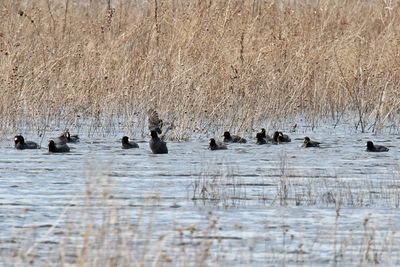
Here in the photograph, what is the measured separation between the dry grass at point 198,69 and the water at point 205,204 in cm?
144

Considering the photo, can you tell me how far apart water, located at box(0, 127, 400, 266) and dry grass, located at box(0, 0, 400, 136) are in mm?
1435

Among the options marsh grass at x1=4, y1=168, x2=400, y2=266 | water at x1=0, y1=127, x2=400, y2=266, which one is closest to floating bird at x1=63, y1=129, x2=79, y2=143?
water at x1=0, y1=127, x2=400, y2=266

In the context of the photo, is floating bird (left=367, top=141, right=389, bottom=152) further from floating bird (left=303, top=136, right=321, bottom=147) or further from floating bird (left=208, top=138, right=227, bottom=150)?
floating bird (left=208, top=138, right=227, bottom=150)

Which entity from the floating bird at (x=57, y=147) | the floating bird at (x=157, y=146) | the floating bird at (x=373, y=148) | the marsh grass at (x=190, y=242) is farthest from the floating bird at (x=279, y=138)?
the marsh grass at (x=190, y=242)

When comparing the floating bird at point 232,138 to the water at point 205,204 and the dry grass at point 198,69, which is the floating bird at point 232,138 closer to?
the water at point 205,204

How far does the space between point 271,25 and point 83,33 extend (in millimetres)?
3058

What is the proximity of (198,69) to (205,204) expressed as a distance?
7.52 metres

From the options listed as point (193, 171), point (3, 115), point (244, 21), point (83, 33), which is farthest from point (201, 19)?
point (193, 171)

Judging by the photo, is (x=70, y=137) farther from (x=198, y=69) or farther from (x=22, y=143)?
(x=198, y=69)

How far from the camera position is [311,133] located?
17.7 m

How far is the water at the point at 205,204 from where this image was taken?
8.32m

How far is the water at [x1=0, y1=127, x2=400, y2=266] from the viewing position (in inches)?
328

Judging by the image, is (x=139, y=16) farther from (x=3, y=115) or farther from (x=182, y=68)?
(x=3, y=115)

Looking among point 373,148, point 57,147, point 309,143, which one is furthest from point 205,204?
point 309,143
